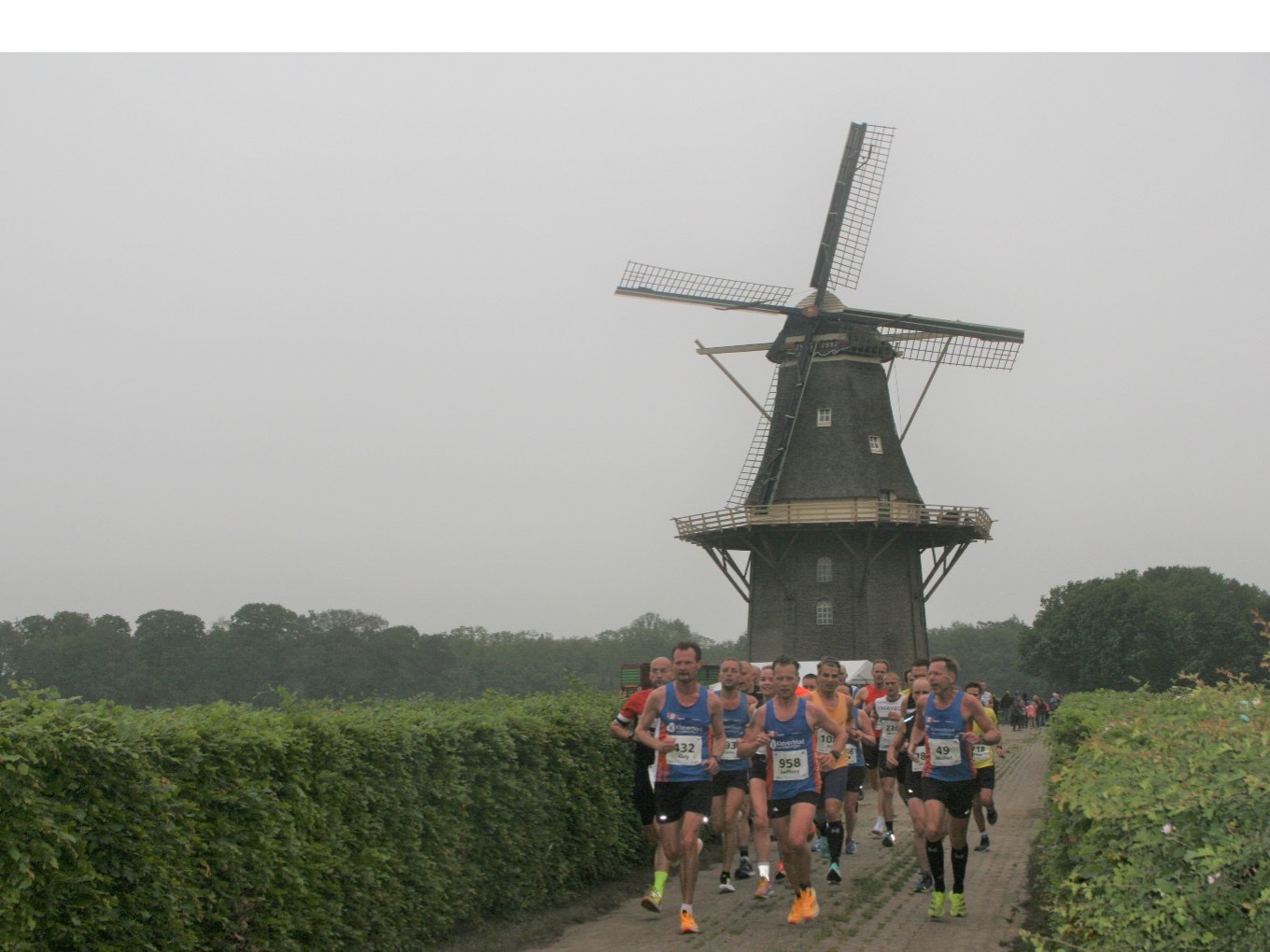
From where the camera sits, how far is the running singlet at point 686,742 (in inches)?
412

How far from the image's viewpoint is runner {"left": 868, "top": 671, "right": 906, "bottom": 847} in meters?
15.1

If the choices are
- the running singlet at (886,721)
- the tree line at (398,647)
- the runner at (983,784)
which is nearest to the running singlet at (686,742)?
the runner at (983,784)

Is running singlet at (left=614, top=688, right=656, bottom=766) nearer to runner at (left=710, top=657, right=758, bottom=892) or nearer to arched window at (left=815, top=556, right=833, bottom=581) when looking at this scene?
runner at (left=710, top=657, right=758, bottom=892)

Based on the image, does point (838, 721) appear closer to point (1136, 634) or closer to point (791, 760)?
point (791, 760)

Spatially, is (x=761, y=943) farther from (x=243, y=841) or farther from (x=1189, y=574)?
(x=1189, y=574)

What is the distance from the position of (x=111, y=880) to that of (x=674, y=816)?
5.11m

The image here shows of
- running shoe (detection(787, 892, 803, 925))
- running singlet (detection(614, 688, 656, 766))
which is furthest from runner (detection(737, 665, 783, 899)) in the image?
running shoe (detection(787, 892, 803, 925))

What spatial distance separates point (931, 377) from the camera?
131 feet

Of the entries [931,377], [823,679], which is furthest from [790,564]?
[823,679]

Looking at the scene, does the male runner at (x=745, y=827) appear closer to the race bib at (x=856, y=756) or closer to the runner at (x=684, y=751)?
the race bib at (x=856, y=756)

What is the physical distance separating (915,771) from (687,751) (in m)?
2.19

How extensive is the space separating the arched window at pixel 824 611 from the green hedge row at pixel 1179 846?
1288 inches

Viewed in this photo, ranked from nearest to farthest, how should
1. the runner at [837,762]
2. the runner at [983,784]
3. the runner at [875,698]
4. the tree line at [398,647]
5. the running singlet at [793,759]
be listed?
the running singlet at [793,759] → the runner at [837,762] → the runner at [983,784] → the runner at [875,698] → the tree line at [398,647]

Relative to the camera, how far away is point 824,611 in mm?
39281
